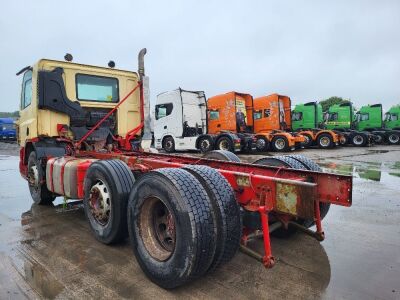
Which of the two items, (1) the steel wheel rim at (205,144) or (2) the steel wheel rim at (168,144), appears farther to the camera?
(2) the steel wheel rim at (168,144)

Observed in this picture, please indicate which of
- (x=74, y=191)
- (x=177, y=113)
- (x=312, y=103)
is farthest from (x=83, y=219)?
(x=312, y=103)

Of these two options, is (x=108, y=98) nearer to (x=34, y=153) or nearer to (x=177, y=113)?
(x=34, y=153)

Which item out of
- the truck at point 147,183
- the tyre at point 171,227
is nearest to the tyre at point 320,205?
the truck at point 147,183

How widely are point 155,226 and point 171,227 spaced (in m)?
0.26

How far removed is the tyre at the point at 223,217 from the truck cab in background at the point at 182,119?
14.3 meters

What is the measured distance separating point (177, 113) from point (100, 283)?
14879mm

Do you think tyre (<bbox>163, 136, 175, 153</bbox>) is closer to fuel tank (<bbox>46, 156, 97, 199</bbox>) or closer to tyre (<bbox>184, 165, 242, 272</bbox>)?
fuel tank (<bbox>46, 156, 97, 199</bbox>)

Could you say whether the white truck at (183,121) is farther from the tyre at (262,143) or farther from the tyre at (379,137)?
the tyre at (379,137)

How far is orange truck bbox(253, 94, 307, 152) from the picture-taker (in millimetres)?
18219

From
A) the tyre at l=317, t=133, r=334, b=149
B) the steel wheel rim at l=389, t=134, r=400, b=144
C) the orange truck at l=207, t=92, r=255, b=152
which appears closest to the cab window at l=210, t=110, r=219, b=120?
the orange truck at l=207, t=92, r=255, b=152

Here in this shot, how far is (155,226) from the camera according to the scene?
309 cm

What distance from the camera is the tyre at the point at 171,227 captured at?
8.32 ft

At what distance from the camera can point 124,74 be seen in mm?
6414

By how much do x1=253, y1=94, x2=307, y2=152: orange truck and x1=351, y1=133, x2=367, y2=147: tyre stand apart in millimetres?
4815
